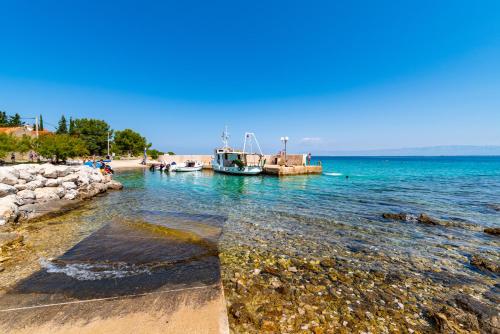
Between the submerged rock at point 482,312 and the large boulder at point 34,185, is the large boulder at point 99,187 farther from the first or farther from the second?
the submerged rock at point 482,312

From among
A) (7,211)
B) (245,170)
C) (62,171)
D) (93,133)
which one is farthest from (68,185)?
(93,133)

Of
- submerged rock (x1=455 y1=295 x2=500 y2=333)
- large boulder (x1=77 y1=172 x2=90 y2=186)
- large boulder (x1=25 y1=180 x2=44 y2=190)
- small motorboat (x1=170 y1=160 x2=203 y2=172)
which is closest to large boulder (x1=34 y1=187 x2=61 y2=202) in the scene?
large boulder (x1=25 y1=180 x2=44 y2=190)

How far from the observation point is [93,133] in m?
74.1

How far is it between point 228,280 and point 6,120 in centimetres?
13401

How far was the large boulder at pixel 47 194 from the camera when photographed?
13703mm

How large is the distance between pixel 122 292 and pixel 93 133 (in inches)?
3342

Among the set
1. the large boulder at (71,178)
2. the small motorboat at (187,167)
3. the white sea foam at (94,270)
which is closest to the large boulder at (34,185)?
the large boulder at (71,178)

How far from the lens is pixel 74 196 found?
620 inches

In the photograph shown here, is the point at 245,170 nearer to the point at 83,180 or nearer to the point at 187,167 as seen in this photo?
the point at 187,167

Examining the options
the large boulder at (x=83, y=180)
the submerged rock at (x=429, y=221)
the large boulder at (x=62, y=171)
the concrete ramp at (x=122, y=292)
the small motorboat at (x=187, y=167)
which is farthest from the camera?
the small motorboat at (x=187, y=167)

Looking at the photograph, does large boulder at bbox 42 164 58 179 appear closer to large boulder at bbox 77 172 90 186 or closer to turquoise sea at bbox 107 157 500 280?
large boulder at bbox 77 172 90 186

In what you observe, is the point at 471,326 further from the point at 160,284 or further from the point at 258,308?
the point at 160,284

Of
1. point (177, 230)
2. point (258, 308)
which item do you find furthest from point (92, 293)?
point (177, 230)

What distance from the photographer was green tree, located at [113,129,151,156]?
276ft
